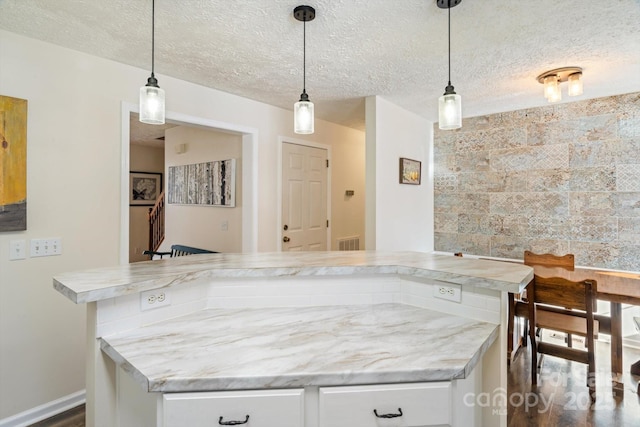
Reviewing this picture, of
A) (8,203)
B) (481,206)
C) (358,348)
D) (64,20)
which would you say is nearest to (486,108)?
(481,206)

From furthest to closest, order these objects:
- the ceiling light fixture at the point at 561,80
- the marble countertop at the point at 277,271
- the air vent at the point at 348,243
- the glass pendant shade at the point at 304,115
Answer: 1. the air vent at the point at 348,243
2. the ceiling light fixture at the point at 561,80
3. the glass pendant shade at the point at 304,115
4. the marble countertop at the point at 277,271

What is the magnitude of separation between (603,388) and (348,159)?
3.42m

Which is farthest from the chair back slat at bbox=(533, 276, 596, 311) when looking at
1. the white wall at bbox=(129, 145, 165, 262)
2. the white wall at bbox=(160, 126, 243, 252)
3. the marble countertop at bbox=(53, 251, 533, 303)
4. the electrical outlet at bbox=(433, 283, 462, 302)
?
the white wall at bbox=(129, 145, 165, 262)

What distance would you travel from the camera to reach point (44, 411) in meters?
2.13

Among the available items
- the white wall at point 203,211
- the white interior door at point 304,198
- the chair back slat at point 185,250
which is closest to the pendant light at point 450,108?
the white interior door at point 304,198

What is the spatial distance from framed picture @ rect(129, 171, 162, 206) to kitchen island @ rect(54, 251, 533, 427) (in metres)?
5.33

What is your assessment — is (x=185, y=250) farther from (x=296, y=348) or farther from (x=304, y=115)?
(x=296, y=348)

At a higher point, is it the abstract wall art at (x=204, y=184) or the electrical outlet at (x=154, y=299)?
the abstract wall art at (x=204, y=184)

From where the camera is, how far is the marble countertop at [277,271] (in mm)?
1244

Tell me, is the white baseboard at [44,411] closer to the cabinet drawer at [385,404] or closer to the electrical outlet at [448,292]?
Answer: the cabinet drawer at [385,404]

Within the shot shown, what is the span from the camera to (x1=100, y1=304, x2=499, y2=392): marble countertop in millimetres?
961

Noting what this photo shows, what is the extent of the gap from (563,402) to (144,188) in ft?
22.5

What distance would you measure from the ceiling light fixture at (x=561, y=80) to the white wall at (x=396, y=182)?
1.34 m

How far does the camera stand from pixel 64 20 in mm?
1907
